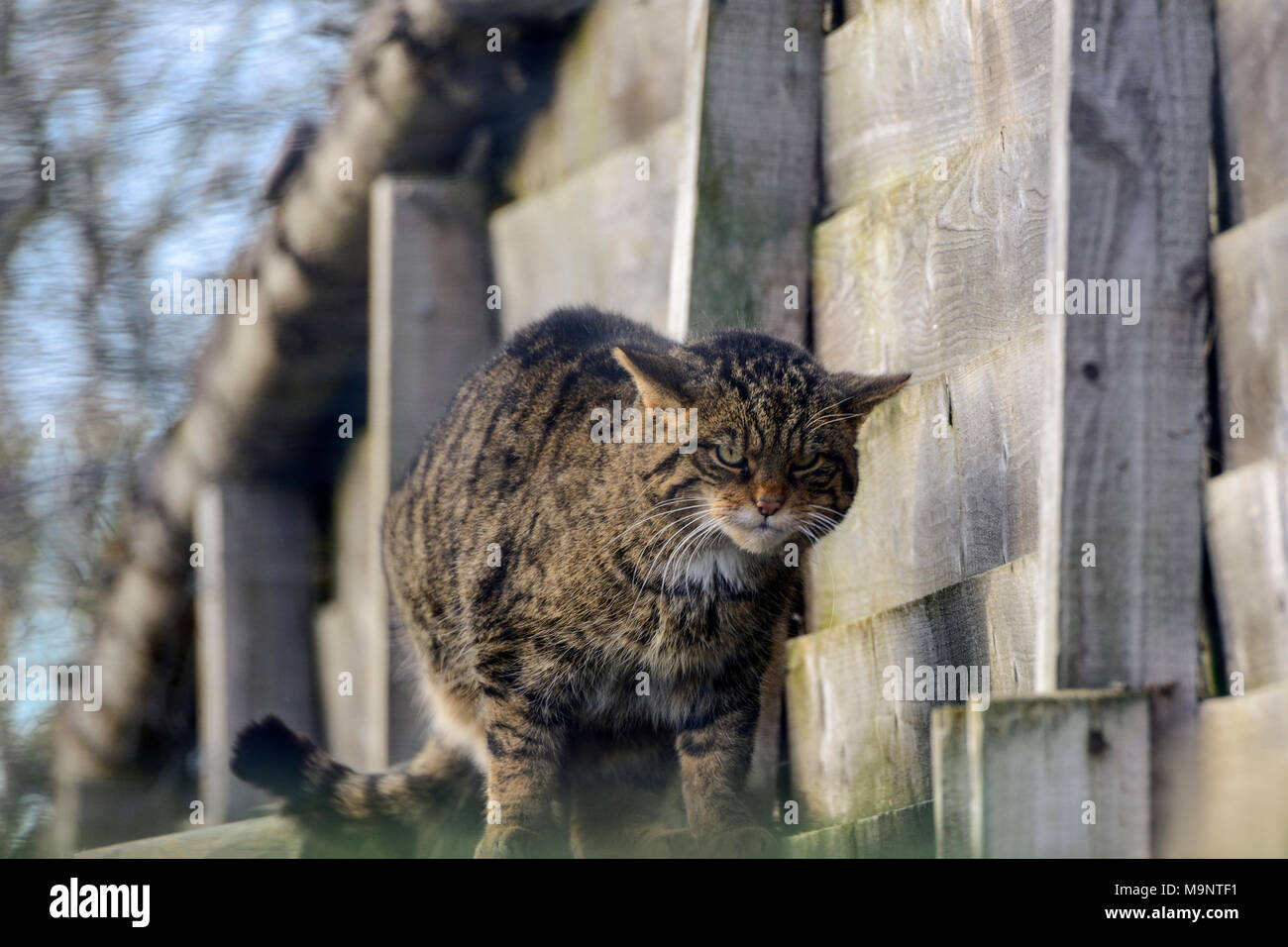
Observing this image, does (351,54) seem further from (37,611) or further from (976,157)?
(976,157)

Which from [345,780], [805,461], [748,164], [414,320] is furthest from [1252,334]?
[414,320]

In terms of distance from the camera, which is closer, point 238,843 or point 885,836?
point 885,836

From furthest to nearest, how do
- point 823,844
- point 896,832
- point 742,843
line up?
point 742,843 < point 823,844 < point 896,832

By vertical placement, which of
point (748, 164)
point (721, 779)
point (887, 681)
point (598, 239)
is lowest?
point (721, 779)

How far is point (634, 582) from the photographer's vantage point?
3215 mm

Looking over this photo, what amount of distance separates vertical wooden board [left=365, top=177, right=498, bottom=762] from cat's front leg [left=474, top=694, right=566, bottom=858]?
Result: 1.92 metres

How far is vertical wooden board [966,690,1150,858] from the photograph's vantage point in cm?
206

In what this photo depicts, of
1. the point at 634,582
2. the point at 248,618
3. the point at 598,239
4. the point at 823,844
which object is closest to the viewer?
the point at 823,844

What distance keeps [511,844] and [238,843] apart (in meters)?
1.02

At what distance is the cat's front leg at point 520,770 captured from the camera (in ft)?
10.5

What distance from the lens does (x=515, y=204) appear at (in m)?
5.51

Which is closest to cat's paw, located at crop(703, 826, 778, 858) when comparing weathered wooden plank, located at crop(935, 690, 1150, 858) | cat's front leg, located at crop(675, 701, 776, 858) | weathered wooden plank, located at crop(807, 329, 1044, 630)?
cat's front leg, located at crop(675, 701, 776, 858)

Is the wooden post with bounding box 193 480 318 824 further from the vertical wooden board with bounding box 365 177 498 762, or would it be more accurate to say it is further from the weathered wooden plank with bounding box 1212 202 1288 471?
the weathered wooden plank with bounding box 1212 202 1288 471

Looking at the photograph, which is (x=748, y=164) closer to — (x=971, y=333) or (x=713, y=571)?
(x=971, y=333)
